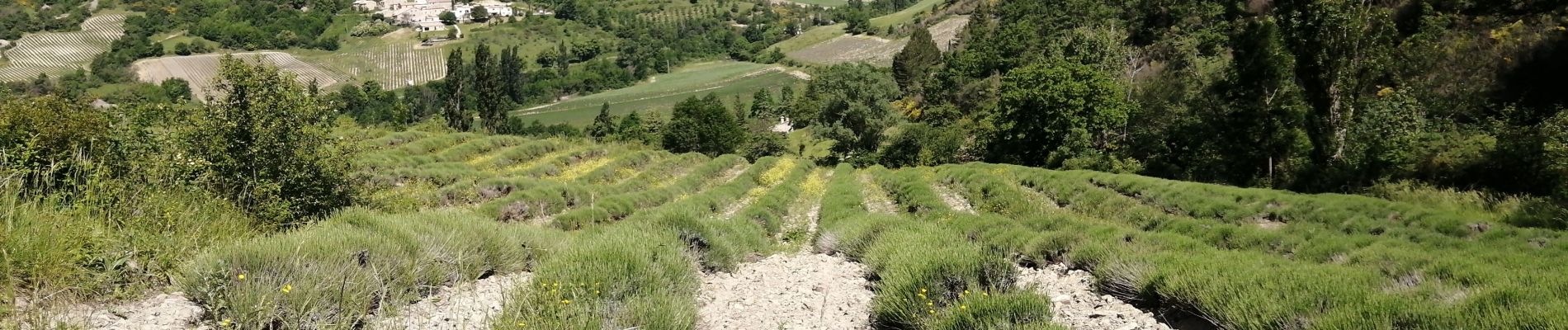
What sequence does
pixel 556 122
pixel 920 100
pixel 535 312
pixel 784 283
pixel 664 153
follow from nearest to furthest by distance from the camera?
pixel 535 312 → pixel 784 283 → pixel 664 153 → pixel 920 100 → pixel 556 122

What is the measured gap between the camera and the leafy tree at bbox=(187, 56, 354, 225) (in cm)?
1068

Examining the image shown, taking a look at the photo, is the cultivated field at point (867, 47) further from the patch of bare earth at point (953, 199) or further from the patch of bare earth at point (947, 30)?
the patch of bare earth at point (953, 199)

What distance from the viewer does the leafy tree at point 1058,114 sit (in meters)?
42.5

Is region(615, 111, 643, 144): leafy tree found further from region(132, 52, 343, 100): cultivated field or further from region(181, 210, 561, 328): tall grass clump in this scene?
region(181, 210, 561, 328): tall grass clump

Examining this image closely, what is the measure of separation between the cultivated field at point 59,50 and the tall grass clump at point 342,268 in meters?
167

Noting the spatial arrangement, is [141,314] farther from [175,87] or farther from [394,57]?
[394,57]

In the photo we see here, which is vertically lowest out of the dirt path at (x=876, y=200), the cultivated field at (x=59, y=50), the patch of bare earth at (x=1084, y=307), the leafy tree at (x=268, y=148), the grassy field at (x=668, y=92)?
the cultivated field at (x=59, y=50)

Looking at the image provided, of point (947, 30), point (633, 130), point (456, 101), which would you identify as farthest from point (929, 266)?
point (947, 30)

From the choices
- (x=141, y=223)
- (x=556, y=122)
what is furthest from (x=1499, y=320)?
(x=556, y=122)

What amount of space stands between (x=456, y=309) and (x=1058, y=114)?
4318cm

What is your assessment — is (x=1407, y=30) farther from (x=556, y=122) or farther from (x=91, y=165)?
(x=556, y=122)

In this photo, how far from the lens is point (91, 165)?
24.9ft

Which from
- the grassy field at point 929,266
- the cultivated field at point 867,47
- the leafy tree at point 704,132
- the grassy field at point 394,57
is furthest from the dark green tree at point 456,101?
the grassy field at point 394,57

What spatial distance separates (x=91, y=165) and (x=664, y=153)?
1349 inches
